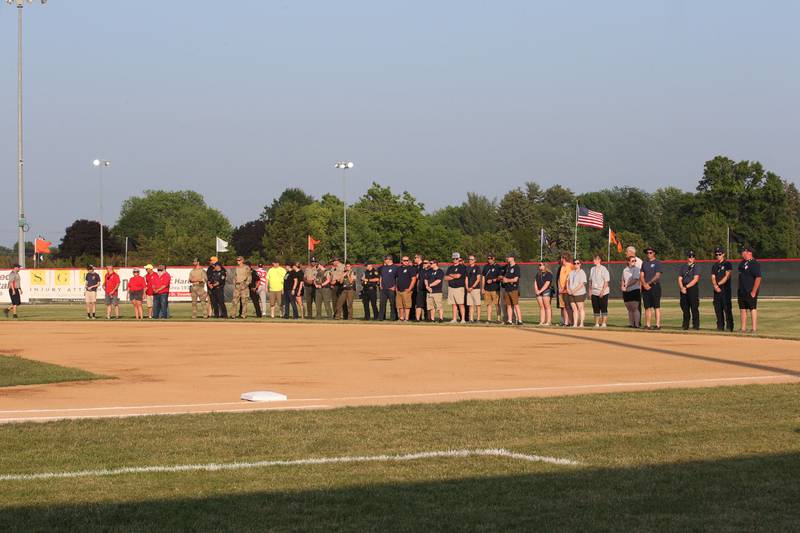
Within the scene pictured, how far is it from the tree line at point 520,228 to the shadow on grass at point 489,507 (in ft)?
256

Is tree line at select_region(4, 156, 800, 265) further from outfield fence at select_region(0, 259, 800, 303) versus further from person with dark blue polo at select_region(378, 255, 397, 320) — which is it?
person with dark blue polo at select_region(378, 255, 397, 320)

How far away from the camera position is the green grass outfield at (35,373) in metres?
15.3

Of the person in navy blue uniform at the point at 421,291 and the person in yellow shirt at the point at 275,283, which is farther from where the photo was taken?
the person in yellow shirt at the point at 275,283

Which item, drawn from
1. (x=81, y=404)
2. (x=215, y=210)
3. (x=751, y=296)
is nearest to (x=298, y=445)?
(x=81, y=404)

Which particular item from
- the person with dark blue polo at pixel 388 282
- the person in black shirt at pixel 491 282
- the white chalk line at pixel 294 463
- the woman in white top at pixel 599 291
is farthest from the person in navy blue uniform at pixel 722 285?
the white chalk line at pixel 294 463

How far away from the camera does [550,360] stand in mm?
18312

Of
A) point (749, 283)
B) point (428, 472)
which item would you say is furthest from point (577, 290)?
point (428, 472)

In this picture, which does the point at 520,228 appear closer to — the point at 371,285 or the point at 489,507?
the point at 371,285

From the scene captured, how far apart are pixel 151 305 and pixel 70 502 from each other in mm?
31827

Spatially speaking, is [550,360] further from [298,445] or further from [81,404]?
[298,445]

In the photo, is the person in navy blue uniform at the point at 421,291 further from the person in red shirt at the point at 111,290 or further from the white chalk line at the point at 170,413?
the white chalk line at the point at 170,413

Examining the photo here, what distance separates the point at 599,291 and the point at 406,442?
18.6 m

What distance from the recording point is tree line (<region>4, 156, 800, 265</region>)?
10675cm

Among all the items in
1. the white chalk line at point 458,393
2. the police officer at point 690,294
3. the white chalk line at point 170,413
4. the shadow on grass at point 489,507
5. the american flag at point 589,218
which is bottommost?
the white chalk line at point 458,393
